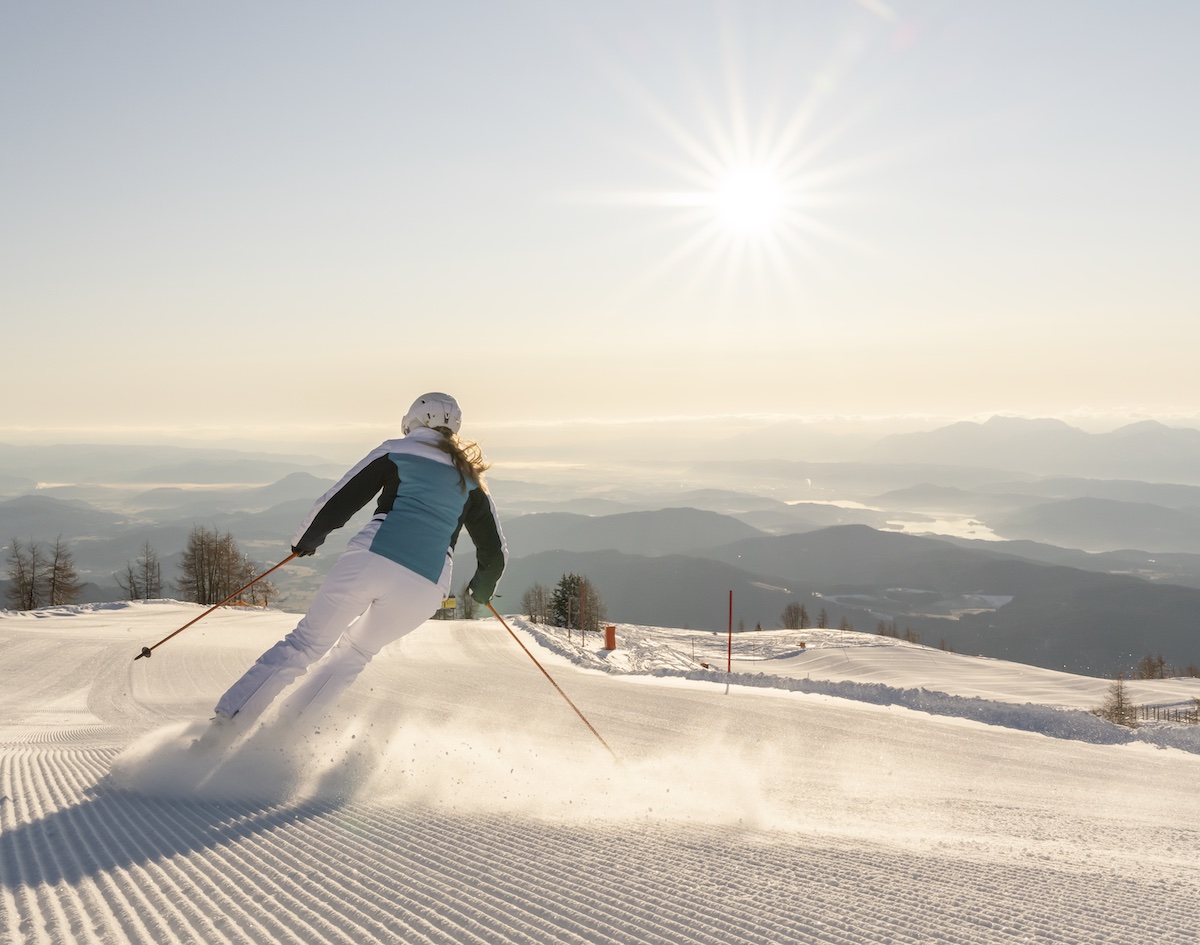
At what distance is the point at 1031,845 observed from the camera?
146 inches

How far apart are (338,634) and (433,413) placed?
160cm

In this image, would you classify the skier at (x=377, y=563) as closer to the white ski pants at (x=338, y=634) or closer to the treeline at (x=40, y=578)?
the white ski pants at (x=338, y=634)

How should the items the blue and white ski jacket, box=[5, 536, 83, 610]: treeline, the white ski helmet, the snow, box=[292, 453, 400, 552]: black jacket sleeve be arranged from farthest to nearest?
box=[5, 536, 83, 610]: treeline < the white ski helmet < box=[292, 453, 400, 552]: black jacket sleeve < the blue and white ski jacket < the snow

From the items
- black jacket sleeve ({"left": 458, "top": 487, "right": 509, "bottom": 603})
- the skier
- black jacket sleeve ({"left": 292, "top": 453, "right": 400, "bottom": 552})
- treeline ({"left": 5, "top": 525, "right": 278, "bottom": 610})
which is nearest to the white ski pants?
the skier

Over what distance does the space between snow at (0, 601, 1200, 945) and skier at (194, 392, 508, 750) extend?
256mm

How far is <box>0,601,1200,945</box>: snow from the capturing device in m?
2.20

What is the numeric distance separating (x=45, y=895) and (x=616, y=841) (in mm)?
1960

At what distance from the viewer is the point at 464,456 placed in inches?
201

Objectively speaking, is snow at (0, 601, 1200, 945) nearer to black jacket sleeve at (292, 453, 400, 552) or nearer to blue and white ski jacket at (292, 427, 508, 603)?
blue and white ski jacket at (292, 427, 508, 603)

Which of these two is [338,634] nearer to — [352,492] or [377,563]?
[377,563]

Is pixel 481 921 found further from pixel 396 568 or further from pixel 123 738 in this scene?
pixel 123 738

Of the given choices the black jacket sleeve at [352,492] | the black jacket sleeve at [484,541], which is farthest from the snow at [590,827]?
the black jacket sleeve at [352,492]

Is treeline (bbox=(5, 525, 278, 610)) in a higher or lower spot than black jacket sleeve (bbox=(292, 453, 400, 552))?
lower

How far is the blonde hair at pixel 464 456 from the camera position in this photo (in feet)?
16.5
